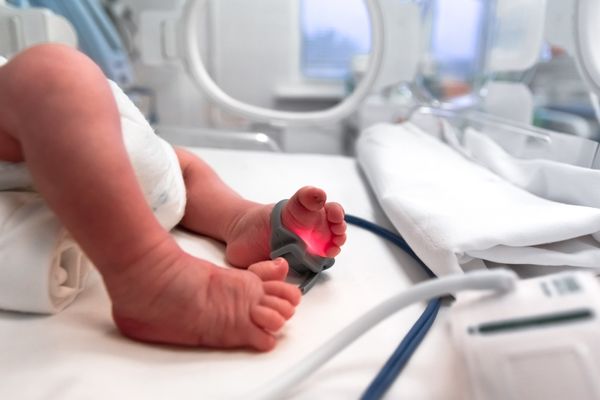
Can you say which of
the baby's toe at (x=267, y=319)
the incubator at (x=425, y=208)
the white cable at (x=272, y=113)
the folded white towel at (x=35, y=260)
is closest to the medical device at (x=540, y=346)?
the incubator at (x=425, y=208)

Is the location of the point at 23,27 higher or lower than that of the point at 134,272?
higher

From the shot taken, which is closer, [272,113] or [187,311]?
[187,311]

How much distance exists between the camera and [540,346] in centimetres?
28

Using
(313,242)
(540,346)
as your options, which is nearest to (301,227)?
(313,242)

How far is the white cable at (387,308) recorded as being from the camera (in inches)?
12.0

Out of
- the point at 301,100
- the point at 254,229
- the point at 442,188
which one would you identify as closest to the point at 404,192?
the point at 442,188

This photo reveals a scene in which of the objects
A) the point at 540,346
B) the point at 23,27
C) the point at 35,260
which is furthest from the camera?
the point at 23,27

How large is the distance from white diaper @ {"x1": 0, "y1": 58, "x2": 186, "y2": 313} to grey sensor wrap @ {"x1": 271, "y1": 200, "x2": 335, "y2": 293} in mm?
124

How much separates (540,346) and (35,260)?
36 cm

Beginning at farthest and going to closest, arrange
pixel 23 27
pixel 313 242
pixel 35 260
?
pixel 23 27
pixel 313 242
pixel 35 260

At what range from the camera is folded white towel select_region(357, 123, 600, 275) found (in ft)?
1.52

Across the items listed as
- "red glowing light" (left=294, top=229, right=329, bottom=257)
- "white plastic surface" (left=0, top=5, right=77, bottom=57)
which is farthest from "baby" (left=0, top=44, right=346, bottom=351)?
"white plastic surface" (left=0, top=5, right=77, bottom=57)

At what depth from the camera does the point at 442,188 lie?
647 mm

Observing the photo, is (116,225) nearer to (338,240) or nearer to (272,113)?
(338,240)
